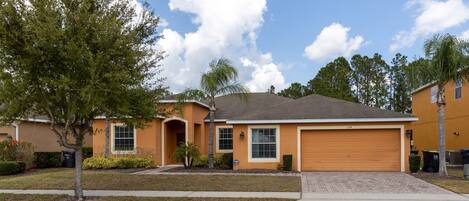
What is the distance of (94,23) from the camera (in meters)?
11.2

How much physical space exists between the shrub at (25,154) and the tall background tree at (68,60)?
12.3 meters

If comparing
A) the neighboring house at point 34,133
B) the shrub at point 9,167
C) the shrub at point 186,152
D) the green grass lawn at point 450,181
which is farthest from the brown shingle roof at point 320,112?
the neighboring house at point 34,133

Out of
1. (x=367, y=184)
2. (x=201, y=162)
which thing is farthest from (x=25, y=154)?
(x=367, y=184)

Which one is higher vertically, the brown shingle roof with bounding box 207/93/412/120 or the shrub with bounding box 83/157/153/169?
the brown shingle roof with bounding box 207/93/412/120

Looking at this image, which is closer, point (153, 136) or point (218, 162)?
point (218, 162)

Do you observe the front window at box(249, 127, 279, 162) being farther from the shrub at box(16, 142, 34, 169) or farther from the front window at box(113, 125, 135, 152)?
the shrub at box(16, 142, 34, 169)

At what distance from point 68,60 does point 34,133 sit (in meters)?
17.6

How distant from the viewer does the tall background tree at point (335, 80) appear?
154 ft

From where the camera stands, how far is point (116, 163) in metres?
22.5

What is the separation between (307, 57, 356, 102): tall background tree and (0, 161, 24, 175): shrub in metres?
31.6

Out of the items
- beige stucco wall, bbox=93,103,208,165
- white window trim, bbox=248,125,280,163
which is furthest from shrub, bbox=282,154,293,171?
beige stucco wall, bbox=93,103,208,165

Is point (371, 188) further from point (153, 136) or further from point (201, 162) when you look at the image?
point (153, 136)

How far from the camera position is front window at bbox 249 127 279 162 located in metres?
21.5

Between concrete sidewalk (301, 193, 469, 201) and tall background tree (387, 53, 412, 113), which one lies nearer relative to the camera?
concrete sidewalk (301, 193, 469, 201)
